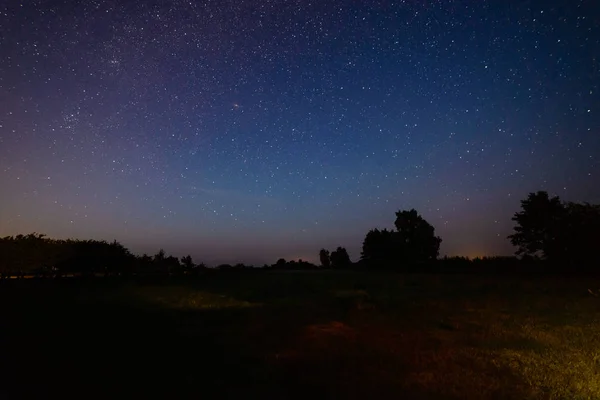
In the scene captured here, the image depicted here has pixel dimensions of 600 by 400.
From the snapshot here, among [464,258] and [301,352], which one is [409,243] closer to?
[464,258]

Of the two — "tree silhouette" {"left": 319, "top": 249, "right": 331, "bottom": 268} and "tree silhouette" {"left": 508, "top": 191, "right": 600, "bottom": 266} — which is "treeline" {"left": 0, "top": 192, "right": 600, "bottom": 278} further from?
"tree silhouette" {"left": 319, "top": 249, "right": 331, "bottom": 268}

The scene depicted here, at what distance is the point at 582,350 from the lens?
1313 centimetres

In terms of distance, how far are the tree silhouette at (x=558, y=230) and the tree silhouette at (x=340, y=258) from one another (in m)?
61.5

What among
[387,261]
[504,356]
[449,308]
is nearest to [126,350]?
[504,356]

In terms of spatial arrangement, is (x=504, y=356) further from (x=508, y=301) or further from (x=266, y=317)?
(x=508, y=301)

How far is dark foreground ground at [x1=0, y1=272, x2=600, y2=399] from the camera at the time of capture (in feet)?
30.3

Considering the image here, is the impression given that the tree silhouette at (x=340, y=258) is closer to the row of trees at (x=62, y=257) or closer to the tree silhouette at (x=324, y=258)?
the tree silhouette at (x=324, y=258)

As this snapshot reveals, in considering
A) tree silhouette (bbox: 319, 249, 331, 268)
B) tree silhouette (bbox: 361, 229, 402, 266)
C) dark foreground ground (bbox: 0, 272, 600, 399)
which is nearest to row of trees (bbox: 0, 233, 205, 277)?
dark foreground ground (bbox: 0, 272, 600, 399)

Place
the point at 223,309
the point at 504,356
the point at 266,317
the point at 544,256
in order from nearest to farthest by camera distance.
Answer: the point at 504,356, the point at 266,317, the point at 223,309, the point at 544,256

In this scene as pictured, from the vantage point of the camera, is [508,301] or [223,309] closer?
[223,309]

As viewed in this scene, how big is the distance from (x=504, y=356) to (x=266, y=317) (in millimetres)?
10648

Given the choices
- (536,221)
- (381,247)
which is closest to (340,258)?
(381,247)

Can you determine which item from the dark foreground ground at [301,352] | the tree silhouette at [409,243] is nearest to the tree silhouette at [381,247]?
the tree silhouette at [409,243]

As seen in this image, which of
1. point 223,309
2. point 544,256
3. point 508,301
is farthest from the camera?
point 544,256
